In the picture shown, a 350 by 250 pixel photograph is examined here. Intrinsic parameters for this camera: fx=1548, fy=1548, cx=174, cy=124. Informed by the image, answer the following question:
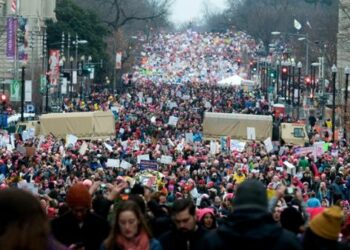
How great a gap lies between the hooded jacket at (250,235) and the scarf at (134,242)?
155 centimetres

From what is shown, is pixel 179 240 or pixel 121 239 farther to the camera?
pixel 179 240

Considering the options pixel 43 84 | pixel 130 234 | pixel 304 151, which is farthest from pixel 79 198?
pixel 43 84

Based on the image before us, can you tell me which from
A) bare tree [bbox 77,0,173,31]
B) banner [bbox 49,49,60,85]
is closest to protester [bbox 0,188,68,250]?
banner [bbox 49,49,60,85]

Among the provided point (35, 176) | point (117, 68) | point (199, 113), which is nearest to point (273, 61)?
point (117, 68)

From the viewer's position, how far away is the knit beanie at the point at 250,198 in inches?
Answer: 313

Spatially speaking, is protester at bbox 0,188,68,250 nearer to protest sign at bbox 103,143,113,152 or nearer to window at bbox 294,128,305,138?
protest sign at bbox 103,143,113,152

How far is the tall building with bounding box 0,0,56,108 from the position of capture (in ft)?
219

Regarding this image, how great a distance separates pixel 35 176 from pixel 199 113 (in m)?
41.4

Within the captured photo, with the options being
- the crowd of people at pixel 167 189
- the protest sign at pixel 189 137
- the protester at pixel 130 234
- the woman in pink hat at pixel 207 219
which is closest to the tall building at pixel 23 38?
the crowd of people at pixel 167 189

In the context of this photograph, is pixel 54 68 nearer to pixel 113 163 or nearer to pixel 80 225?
pixel 113 163

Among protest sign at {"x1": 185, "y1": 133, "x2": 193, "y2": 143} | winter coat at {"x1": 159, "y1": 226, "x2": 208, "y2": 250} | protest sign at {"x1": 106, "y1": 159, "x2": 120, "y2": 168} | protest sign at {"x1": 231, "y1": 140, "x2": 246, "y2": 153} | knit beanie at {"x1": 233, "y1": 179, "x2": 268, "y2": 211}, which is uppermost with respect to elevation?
knit beanie at {"x1": 233, "y1": 179, "x2": 268, "y2": 211}

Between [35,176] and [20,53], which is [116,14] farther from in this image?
[35,176]

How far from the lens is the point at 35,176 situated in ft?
98.0

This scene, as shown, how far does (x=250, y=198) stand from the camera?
7973mm
